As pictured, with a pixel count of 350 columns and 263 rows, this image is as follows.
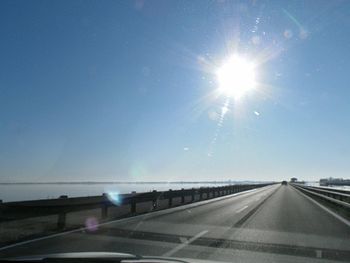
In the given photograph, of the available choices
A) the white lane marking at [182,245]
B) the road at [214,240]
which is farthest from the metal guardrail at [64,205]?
the white lane marking at [182,245]

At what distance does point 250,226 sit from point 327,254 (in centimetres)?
590

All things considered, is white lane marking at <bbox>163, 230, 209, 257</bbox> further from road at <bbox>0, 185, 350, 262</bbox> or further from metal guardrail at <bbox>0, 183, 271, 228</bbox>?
metal guardrail at <bbox>0, 183, 271, 228</bbox>

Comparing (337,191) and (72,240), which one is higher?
(337,191)

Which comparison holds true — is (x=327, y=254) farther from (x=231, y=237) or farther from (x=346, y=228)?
(x=346, y=228)

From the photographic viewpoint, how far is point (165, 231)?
1513 cm

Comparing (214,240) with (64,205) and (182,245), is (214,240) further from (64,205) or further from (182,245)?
(64,205)

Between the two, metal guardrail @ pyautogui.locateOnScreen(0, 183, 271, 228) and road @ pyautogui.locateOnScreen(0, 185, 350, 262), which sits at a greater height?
metal guardrail @ pyautogui.locateOnScreen(0, 183, 271, 228)

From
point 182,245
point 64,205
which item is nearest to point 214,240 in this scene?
point 182,245

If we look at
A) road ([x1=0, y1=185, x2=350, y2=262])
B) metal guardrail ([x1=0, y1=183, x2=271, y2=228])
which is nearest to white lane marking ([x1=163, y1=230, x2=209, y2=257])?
road ([x1=0, y1=185, x2=350, y2=262])

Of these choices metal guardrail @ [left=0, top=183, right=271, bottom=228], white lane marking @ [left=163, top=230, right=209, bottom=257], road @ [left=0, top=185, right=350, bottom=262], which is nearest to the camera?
white lane marking @ [left=163, top=230, right=209, bottom=257]

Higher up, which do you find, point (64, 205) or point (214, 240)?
point (64, 205)

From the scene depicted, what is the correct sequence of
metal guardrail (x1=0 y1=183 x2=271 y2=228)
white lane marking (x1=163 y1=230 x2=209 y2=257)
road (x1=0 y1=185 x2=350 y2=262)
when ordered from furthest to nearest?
1. metal guardrail (x1=0 y1=183 x2=271 y2=228)
2. road (x1=0 y1=185 x2=350 y2=262)
3. white lane marking (x1=163 y1=230 x2=209 y2=257)

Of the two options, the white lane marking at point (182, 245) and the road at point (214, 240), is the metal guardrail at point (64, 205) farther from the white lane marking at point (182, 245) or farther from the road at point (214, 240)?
the white lane marking at point (182, 245)

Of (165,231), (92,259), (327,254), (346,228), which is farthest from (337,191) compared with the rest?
(92,259)
